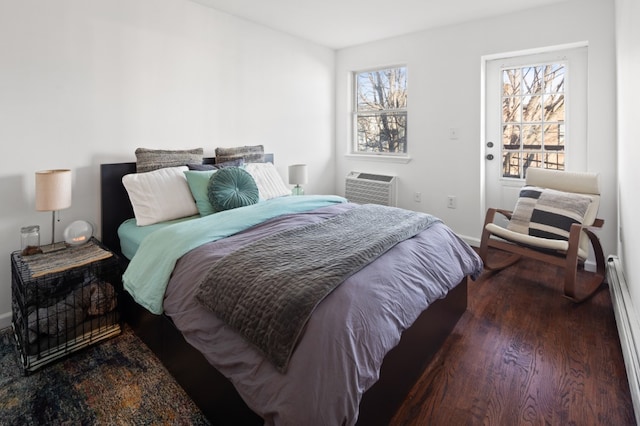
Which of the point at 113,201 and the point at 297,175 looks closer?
the point at 113,201

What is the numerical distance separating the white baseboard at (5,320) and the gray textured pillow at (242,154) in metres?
1.81

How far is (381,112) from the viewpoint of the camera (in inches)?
177

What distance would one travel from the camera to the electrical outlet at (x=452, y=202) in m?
3.90

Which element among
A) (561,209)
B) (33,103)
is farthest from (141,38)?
(561,209)

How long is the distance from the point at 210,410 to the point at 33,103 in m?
2.20

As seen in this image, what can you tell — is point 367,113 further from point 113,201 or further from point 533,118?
point 113,201

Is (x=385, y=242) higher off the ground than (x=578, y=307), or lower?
higher

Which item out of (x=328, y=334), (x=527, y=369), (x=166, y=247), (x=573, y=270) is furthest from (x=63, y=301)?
(x=573, y=270)

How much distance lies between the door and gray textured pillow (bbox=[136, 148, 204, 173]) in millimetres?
3005

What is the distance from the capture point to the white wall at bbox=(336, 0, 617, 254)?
2.96 metres

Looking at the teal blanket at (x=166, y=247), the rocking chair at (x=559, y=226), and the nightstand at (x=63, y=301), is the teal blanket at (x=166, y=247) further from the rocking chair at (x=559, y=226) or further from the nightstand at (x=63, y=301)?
the rocking chair at (x=559, y=226)

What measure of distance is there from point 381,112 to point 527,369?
3.40 meters

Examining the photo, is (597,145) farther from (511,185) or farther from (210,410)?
(210,410)

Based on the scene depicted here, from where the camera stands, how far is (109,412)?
62.5 inches
